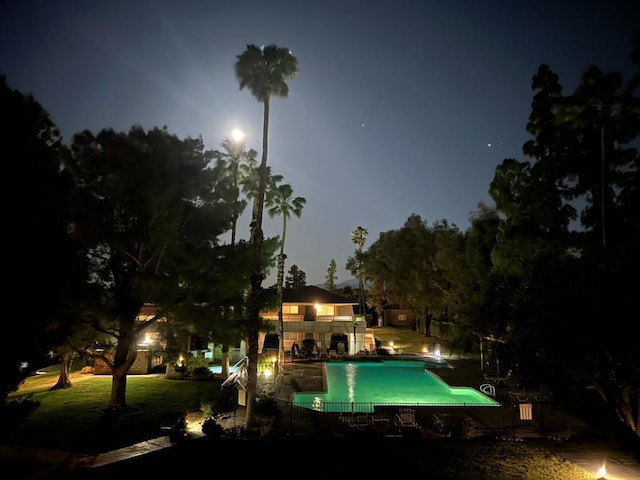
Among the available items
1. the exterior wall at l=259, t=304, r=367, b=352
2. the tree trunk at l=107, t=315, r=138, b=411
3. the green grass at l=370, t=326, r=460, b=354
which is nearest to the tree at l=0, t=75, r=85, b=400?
the tree trunk at l=107, t=315, r=138, b=411

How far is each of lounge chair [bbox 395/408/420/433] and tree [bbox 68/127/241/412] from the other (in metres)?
8.96

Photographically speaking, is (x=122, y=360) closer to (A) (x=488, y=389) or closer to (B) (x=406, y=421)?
(B) (x=406, y=421)

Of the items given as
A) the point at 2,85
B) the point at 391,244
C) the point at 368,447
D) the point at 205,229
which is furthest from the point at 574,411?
the point at 391,244

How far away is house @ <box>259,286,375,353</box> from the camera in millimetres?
36312

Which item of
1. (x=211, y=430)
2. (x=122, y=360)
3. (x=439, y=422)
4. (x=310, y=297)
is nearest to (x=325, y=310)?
(x=310, y=297)

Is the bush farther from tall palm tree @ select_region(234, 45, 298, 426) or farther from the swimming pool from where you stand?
the swimming pool

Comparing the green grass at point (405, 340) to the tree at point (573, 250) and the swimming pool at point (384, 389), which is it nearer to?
the swimming pool at point (384, 389)

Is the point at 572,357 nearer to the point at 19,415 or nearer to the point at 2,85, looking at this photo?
the point at 19,415

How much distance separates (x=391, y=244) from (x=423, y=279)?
311 inches

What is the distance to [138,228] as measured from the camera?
15898 millimetres

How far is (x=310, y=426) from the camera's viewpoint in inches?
569

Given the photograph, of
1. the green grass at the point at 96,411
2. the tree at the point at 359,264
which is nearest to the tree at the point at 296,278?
the tree at the point at 359,264

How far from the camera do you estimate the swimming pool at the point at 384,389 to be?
20984 mm

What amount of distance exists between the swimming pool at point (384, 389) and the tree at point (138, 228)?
8101mm
